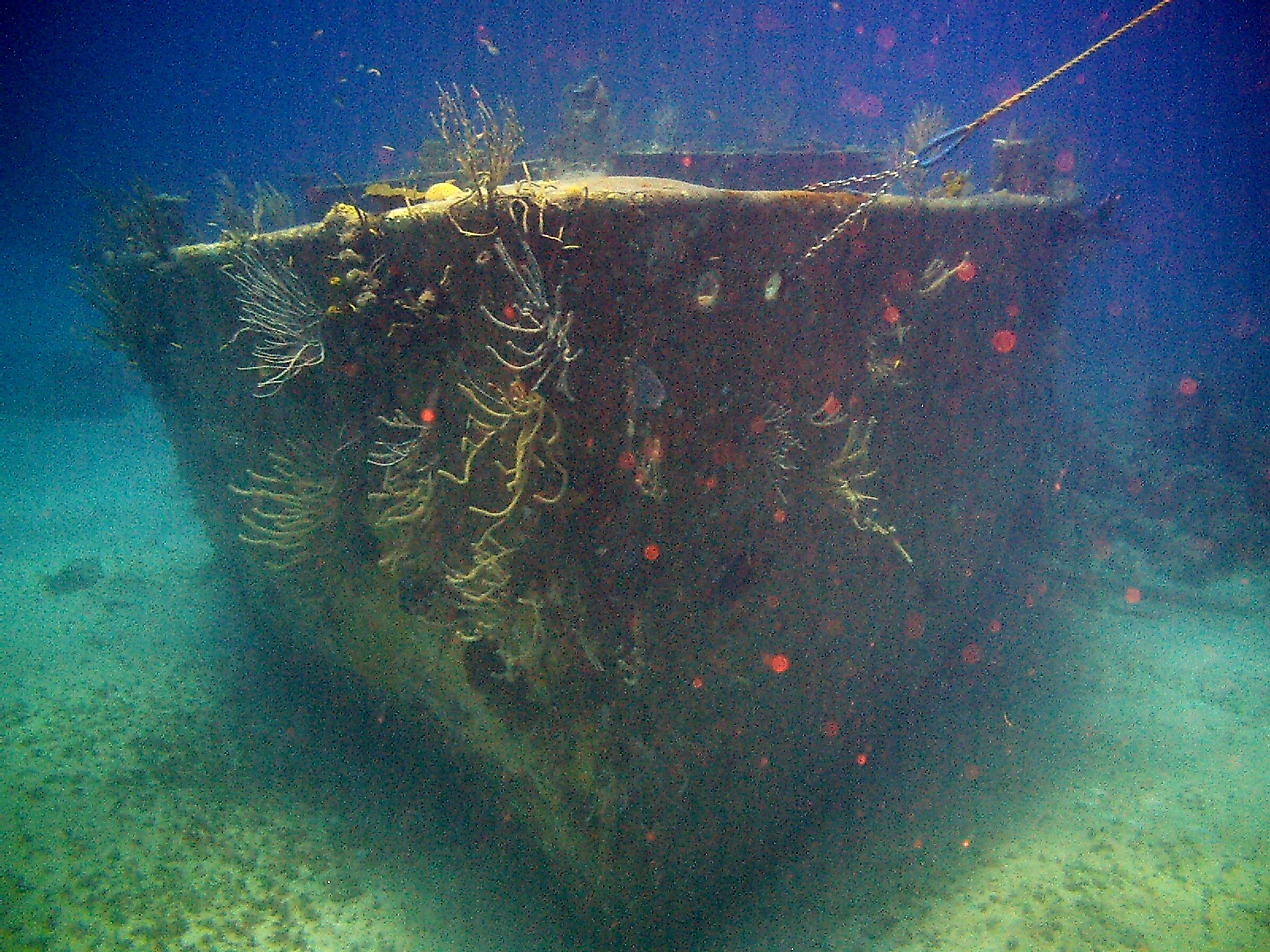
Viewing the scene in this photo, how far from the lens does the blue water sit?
4.37 m

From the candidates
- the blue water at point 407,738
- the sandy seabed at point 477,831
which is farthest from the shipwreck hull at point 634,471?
the blue water at point 407,738

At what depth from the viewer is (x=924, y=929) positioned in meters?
4.22

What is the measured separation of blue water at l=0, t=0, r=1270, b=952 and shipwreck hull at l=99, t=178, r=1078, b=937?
0.86 meters

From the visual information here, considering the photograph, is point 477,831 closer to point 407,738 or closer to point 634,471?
point 407,738

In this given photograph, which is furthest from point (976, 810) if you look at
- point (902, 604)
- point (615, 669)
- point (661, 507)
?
point (661, 507)

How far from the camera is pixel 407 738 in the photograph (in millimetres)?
5453

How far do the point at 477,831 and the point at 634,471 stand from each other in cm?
396

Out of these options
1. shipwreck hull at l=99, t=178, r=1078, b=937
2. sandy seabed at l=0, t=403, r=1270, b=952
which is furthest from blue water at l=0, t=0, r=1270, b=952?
shipwreck hull at l=99, t=178, r=1078, b=937

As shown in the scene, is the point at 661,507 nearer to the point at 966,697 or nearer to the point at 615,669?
the point at 615,669

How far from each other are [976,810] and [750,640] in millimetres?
3153

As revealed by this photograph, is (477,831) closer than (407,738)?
Yes

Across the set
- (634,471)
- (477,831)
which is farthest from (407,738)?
(634,471)

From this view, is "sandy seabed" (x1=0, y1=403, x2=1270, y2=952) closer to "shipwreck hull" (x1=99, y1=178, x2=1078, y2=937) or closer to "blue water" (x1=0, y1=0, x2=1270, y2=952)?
"blue water" (x1=0, y1=0, x2=1270, y2=952)

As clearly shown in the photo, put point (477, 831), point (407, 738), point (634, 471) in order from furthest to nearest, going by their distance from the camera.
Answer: point (407, 738) → point (477, 831) → point (634, 471)
